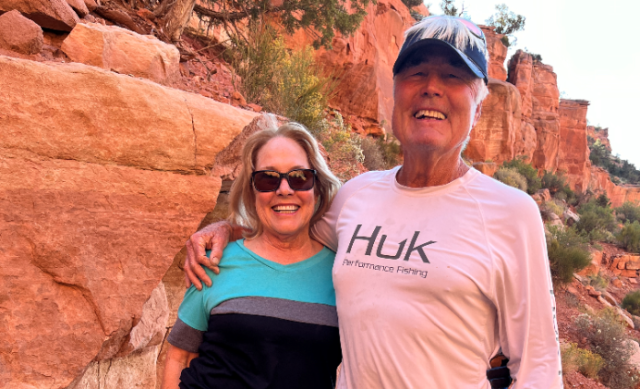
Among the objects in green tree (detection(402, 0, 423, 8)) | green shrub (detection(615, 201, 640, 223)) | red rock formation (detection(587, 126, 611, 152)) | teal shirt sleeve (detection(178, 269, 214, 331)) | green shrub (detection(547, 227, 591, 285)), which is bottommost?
green shrub (detection(547, 227, 591, 285))

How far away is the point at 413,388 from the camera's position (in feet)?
4.15

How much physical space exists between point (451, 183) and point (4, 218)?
2210 mm

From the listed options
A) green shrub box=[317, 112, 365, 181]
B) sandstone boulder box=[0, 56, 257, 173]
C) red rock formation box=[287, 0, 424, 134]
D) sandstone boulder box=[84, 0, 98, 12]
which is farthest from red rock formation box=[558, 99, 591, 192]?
sandstone boulder box=[0, 56, 257, 173]

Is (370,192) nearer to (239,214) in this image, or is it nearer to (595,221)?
(239,214)

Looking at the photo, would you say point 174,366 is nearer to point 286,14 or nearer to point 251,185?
point 251,185

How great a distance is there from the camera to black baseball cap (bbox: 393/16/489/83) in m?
1.37

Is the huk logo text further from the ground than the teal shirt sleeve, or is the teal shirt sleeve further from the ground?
the huk logo text

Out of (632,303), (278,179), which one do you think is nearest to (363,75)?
(632,303)

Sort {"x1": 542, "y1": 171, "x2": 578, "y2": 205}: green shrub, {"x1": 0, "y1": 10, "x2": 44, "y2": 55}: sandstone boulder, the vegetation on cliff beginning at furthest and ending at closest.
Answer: the vegetation on cliff, {"x1": 542, "y1": 171, "x2": 578, "y2": 205}: green shrub, {"x1": 0, "y1": 10, "x2": 44, "y2": 55}: sandstone boulder

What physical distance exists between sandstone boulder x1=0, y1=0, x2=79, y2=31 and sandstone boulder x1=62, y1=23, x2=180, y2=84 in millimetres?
268

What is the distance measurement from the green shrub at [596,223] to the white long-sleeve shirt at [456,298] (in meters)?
17.6

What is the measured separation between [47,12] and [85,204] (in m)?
1.98

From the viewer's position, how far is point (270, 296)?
1572 mm

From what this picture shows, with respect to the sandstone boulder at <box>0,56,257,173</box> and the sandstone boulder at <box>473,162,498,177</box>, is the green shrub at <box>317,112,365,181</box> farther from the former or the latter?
the sandstone boulder at <box>473,162,498,177</box>
